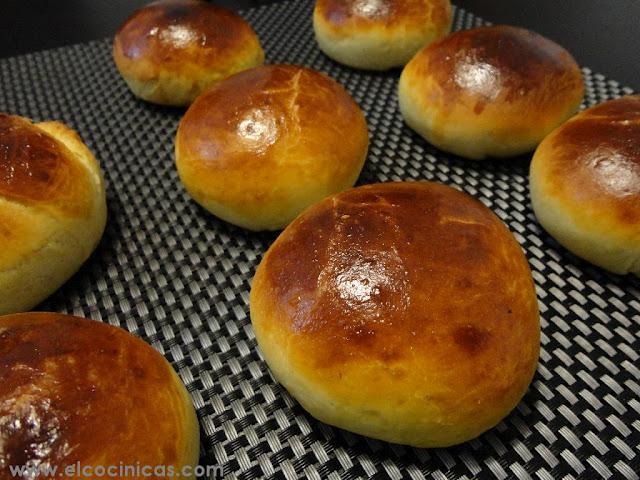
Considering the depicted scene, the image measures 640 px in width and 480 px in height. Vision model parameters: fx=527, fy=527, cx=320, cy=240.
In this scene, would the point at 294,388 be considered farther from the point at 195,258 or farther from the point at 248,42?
the point at 248,42

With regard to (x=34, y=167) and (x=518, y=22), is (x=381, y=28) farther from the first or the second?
(x=34, y=167)

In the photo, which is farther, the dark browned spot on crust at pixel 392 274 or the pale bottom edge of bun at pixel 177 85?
the pale bottom edge of bun at pixel 177 85

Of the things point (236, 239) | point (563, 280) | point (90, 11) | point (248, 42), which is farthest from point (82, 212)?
point (90, 11)

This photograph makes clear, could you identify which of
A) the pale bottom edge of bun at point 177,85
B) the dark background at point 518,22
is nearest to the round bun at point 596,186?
the dark background at point 518,22

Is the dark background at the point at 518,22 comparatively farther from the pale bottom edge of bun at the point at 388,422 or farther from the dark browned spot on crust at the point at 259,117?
the pale bottom edge of bun at the point at 388,422

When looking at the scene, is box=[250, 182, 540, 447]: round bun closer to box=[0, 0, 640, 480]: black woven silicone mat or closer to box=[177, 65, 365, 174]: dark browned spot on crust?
box=[0, 0, 640, 480]: black woven silicone mat

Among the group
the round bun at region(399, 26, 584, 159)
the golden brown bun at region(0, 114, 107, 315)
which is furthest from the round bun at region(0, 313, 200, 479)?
the round bun at region(399, 26, 584, 159)

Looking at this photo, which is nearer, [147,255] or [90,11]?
[147,255]
